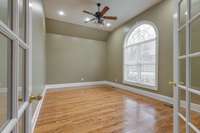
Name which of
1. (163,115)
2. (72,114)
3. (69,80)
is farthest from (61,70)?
(163,115)

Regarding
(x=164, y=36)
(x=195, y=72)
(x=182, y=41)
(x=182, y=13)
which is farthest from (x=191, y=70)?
(x=164, y=36)

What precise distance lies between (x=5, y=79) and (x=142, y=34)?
433 cm

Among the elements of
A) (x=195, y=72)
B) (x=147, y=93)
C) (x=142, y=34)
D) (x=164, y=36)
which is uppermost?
(x=142, y=34)

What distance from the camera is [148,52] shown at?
381 cm

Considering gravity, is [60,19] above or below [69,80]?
above

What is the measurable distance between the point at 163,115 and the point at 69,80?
422 centimetres

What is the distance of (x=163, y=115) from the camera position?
2230 millimetres

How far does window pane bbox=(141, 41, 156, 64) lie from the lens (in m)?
3.60

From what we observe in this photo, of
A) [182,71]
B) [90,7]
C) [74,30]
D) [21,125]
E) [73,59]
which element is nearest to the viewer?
[21,125]

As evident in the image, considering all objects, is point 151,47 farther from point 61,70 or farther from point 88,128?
point 61,70

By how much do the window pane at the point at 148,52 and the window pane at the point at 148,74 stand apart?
19 centimetres

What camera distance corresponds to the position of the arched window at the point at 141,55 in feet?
11.7

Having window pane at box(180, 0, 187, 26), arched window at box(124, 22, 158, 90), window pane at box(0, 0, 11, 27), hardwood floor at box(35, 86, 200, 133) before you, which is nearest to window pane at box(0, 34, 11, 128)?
window pane at box(0, 0, 11, 27)

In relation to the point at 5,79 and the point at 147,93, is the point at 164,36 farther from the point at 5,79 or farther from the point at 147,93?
the point at 5,79
